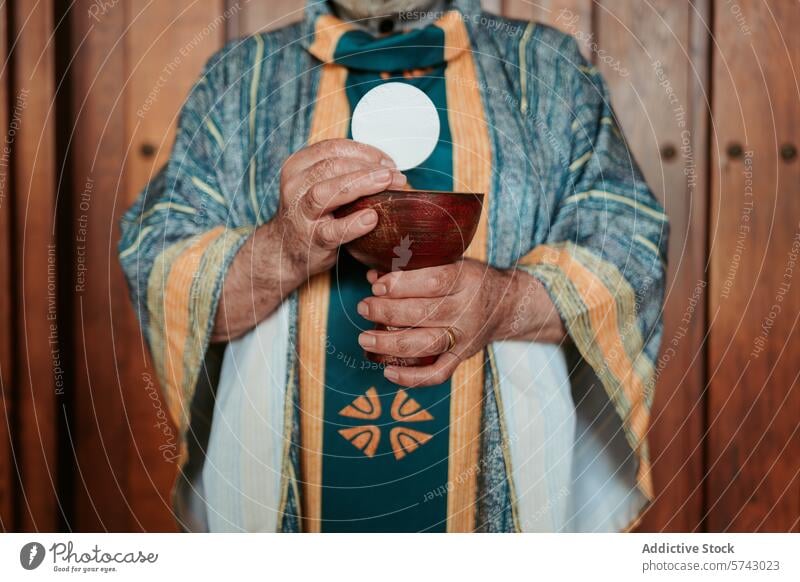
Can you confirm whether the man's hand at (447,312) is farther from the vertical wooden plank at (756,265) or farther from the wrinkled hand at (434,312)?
the vertical wooden plank at (756,265)

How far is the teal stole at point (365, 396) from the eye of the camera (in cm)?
49

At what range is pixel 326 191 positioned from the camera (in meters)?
0.38

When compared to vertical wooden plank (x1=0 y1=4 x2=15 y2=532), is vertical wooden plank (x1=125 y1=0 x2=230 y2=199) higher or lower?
higher

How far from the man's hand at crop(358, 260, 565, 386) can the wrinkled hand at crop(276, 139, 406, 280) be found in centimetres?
4

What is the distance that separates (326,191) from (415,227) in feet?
0.17

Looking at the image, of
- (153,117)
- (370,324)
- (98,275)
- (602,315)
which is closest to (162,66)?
(153,117)

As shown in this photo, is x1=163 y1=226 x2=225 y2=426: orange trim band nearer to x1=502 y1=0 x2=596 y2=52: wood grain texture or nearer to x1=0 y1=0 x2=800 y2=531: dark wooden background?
x1=0 y1=0 x2=800 y2=531: dark wooden background

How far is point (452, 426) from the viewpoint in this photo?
19.5 inches

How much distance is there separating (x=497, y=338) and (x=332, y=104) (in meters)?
0.20

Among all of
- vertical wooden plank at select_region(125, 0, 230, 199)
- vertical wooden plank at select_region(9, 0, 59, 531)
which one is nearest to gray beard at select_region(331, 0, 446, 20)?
vertical wooden plank at select_region(125, 0, 230, 199)

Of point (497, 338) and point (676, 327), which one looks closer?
point (497, 338)

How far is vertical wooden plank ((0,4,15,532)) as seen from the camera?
0.54 meters
